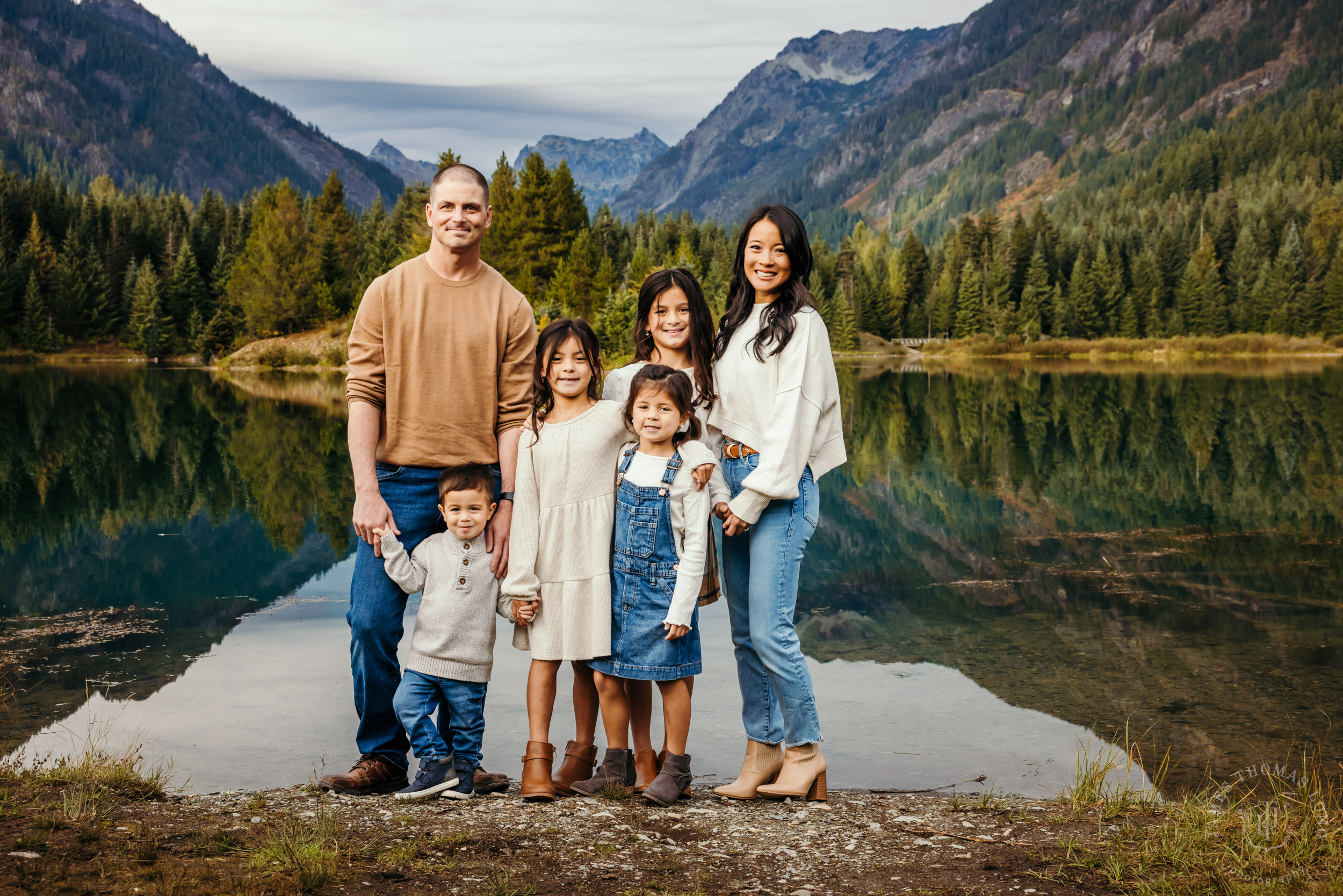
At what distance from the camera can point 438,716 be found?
4.72m

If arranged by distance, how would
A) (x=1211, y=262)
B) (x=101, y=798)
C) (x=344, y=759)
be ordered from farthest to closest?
(x=1211, y=262), (x=344, y=759), (x=101, y=798)

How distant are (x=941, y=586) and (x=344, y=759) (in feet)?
21.4

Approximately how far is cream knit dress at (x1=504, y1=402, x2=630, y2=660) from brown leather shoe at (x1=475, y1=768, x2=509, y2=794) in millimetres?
632

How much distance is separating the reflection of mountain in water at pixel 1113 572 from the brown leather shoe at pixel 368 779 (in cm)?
393

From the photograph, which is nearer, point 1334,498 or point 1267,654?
point 1267,654

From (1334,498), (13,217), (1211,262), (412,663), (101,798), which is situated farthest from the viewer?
(1211,262)

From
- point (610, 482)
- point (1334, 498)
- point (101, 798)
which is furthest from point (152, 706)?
point (1334, 498)

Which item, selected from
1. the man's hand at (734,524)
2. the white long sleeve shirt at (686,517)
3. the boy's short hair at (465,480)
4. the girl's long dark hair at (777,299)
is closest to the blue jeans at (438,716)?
the boy's short hair at (465,480)

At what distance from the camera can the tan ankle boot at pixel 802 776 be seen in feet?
15.0

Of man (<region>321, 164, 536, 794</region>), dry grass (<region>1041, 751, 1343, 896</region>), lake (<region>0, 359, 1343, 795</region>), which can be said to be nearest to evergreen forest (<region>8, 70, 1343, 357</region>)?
lake (<region>0, 359, 1343, 795</region>)

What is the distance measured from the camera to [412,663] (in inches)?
181

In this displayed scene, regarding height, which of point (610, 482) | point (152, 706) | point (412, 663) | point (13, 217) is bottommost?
point (152, 706)

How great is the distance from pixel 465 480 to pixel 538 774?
1374mm

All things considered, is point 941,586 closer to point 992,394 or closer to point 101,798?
point 101,798
